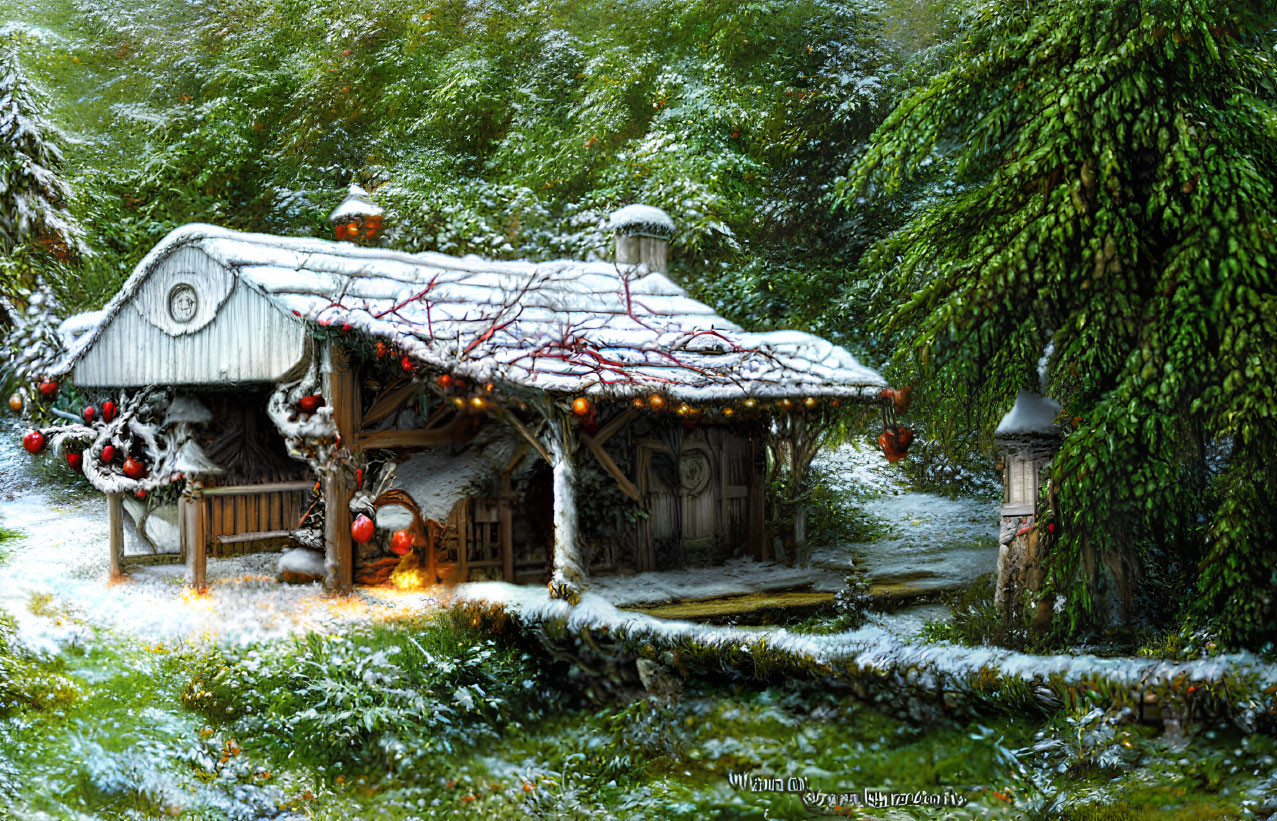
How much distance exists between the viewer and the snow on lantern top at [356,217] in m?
13.4

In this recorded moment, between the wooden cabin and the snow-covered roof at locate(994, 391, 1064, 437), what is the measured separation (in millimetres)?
2748

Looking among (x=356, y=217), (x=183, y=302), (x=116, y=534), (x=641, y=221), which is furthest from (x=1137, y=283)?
(x=116, y=534)

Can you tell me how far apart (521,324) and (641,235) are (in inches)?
149

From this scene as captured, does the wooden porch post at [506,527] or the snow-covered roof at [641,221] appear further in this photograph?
the snow-covered roof at [641,221]

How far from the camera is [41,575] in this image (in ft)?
36.9

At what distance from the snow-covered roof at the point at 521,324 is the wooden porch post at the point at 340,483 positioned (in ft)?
2.15

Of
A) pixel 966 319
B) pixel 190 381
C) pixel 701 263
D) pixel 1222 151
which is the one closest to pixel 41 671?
pixel 190 381

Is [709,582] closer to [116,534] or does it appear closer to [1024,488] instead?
[1024,488]

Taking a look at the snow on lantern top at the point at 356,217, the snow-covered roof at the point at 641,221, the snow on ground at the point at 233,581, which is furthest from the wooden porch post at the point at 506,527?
the snow on lantern top at the point at 356,217

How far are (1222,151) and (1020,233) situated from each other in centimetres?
133

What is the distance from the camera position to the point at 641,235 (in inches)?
534

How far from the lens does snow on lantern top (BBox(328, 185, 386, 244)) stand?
1344cm

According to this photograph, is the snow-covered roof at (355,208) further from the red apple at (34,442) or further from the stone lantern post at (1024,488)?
the stone lantern post at (1024,488)

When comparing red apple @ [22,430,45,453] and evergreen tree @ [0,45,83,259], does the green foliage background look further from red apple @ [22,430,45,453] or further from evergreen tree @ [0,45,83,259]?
red apple @ [22,430,45,453]
